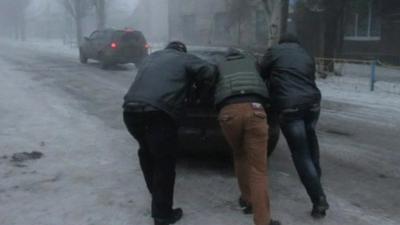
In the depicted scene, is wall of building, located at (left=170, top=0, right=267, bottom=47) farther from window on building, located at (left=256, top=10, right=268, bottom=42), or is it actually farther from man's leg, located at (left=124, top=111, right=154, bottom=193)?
man's leg, located at (left=124, top=111, right=154, bottom=193)

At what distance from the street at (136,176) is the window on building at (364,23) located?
43.9 ft

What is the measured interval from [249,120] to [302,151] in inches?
31.6

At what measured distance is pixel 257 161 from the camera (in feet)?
15.2

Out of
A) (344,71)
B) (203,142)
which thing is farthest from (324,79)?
(203,142)

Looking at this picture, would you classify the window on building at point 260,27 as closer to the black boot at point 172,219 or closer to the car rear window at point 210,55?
the car rear window at point 210,55

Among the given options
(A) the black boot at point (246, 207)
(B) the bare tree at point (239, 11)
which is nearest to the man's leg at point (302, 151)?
(A) the black boot at point (246, 207)

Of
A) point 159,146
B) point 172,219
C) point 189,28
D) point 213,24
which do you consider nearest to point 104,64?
point 172,219

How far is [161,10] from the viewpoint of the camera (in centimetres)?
5525

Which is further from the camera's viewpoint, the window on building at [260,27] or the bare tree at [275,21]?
the window on building at [260,27]

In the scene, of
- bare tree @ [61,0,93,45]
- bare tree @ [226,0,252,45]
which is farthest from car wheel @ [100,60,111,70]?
bare tree @ [61,0,93,45]

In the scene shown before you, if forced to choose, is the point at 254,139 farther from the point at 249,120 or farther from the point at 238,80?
the point at 238,80

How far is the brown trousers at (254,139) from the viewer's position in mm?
4551

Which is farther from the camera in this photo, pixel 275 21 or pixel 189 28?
pixel 189 28

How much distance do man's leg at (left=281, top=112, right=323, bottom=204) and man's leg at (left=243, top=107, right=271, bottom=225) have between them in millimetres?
483
